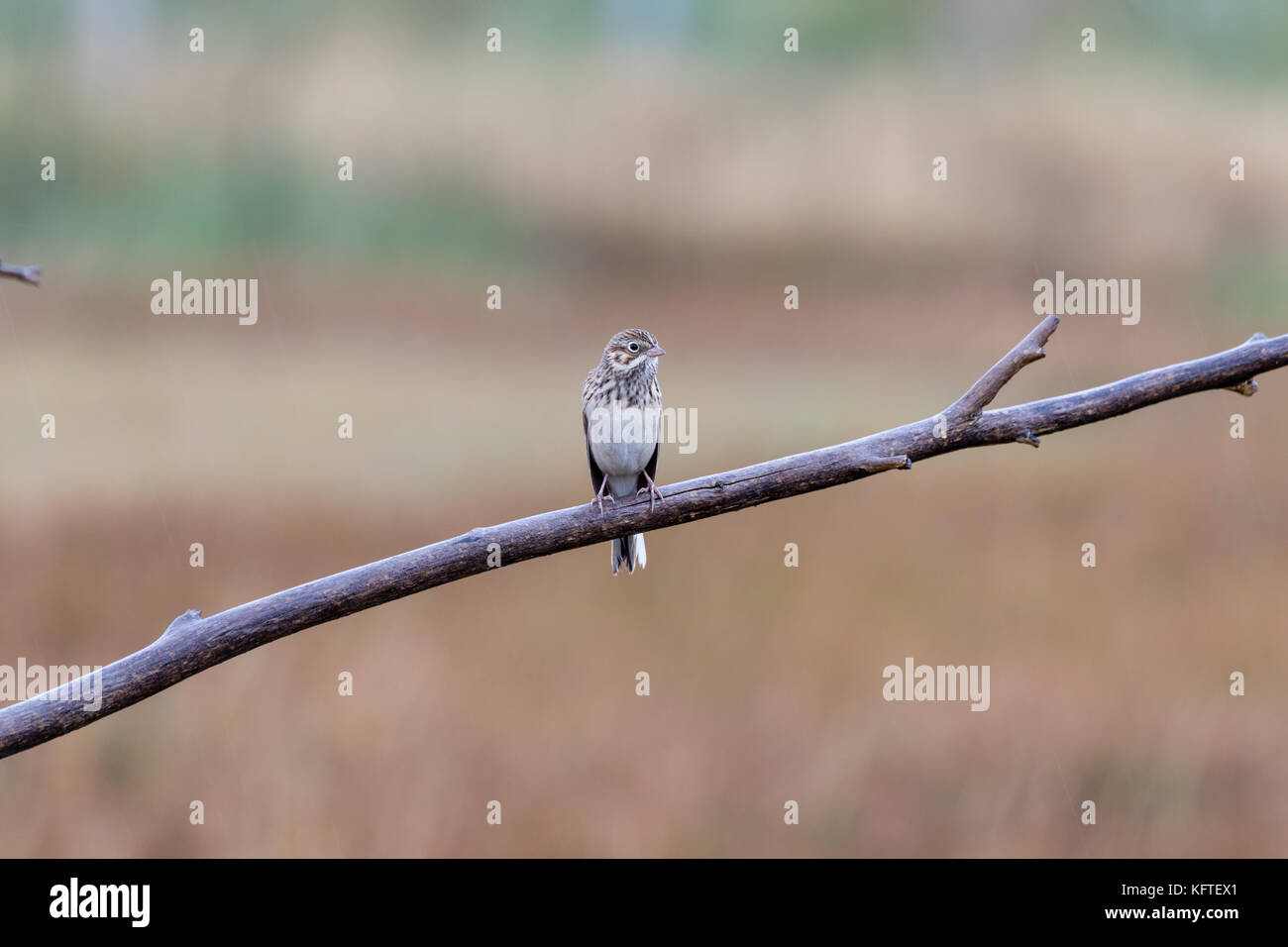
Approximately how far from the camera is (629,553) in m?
5.72

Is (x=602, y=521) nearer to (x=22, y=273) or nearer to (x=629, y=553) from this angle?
(x=22, y=273)

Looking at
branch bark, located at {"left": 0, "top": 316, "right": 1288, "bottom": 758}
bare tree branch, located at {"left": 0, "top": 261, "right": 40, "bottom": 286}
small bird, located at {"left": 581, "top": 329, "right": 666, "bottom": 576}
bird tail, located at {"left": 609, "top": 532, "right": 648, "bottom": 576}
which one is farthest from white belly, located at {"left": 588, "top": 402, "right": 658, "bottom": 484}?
bare tree branch, located at {"left": 0, "top": 261, "right": 40, "bottom": 286}

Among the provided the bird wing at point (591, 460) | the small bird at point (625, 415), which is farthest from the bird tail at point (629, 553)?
the bird wing at point (591, 460)

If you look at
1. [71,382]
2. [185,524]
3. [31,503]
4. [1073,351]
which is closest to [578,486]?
[185,524]

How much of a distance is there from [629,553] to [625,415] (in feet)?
2.25

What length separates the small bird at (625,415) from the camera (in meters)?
5.51

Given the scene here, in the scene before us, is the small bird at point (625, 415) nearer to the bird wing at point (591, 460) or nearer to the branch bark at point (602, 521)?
the bird wing at point (591, 460)

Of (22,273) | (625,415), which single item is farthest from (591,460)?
(22,273)

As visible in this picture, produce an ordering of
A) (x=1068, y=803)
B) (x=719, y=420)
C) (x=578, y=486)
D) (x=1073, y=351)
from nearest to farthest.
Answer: (x=1068, y=803) < (x=578, y=486) < (x=719, y=420) < (x=1073, y=351)

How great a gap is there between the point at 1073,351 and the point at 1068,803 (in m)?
7.53

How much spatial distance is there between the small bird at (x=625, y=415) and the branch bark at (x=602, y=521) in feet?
6.78

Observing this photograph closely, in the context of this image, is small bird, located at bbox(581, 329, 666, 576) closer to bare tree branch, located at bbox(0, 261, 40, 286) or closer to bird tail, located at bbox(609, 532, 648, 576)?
bird tail, located at bbox(609, 532, 648, 576)

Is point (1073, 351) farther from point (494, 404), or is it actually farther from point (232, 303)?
point (232, 303)

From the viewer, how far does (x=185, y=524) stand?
430 inches
